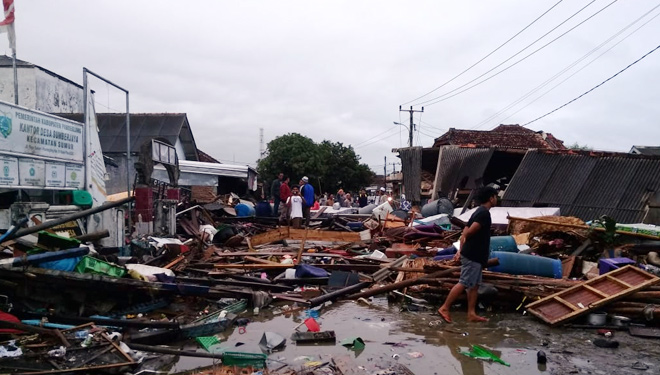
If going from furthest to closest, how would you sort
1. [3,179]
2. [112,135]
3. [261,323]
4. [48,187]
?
1. [112,135]
2. [48,187]
3. [3,179]
4. [261,323]

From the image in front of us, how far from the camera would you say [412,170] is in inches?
881

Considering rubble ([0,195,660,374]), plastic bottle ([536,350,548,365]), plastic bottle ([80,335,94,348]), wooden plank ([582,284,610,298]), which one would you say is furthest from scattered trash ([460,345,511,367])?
plastic bottle ([80,335,94,348])

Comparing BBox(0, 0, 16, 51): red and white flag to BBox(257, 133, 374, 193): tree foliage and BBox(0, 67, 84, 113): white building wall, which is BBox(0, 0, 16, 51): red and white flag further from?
BBox(257, 133, 374, 193): tree foliage

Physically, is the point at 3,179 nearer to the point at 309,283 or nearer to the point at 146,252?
the point at 146,252

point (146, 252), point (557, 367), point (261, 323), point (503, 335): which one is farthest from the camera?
point (146, 252)

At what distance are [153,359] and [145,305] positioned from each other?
178cm

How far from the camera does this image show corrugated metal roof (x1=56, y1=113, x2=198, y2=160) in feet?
98.7

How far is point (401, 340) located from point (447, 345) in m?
0.53

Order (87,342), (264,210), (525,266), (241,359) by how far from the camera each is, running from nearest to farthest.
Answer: (241,359)
(87,342)
(525,266)
(264,210)

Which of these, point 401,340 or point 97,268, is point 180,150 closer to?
point 97,268

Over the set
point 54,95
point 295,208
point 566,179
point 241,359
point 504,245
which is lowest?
point 241,359

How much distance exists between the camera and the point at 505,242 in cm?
938

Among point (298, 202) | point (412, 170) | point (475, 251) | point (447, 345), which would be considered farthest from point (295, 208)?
point (447, 345)

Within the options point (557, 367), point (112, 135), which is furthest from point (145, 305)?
point (112, 135)
